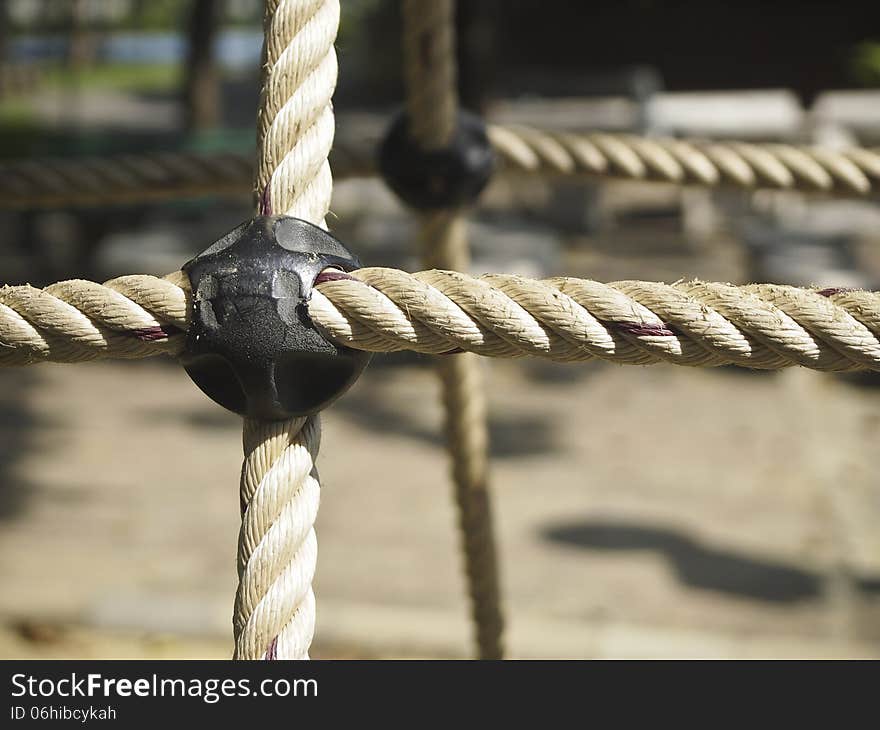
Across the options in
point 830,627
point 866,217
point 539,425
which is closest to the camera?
point 830,627

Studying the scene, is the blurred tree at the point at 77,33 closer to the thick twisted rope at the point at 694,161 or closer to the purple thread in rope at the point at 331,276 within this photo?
the thick twisted rope at the point at 694,161

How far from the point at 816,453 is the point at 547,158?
205 cm

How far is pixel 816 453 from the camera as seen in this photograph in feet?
10.0

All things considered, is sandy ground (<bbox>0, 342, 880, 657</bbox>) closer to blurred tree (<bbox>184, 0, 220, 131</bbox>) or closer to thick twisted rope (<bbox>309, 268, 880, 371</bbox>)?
thick twisted rope (<bbox>309, 268, 880, 371</bbox>)

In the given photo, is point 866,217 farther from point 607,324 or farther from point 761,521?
point 607,324

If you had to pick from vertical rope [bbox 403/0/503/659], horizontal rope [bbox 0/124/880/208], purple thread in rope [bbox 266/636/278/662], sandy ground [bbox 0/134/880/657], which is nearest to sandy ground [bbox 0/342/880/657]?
sandy ground [bbox 0/134/880/657]

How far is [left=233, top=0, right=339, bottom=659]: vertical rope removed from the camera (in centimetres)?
61

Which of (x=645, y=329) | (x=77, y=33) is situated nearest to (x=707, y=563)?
(x=645, y=329)

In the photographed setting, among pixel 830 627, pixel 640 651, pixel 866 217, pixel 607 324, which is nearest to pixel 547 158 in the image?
pixel 607 324

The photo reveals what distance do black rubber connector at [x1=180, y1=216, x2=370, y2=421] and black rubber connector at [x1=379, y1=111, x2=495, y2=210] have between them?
1.68ft

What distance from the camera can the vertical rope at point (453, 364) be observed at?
1.09 m

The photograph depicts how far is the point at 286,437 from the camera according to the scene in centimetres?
62

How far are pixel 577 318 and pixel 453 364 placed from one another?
0.60m
